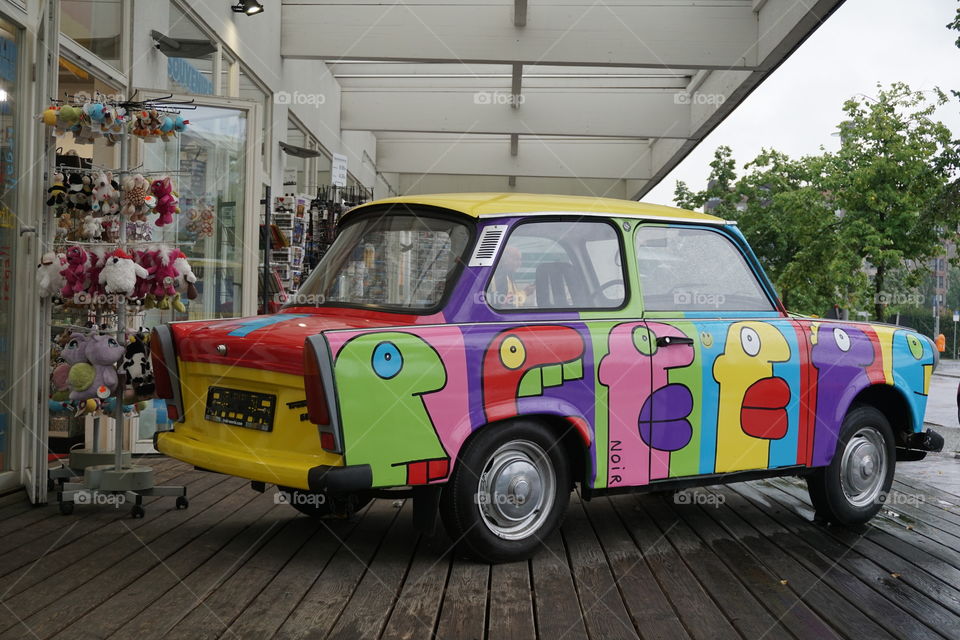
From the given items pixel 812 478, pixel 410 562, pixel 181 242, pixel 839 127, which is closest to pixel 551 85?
pixel 181 242

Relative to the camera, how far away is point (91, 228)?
5938mm

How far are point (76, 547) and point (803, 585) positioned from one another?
3329 millimetres

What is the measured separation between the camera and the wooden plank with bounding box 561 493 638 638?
12.2ft

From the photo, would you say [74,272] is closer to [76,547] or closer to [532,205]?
[76,547]

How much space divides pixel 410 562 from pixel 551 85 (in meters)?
12.7

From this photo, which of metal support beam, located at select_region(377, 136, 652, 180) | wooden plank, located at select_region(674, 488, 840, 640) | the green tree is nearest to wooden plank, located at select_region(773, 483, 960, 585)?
wooden plank, located at select_region(674, 488, 840, 640)

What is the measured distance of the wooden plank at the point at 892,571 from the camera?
4.08 metres

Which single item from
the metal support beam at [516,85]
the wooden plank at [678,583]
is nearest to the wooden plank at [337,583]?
the wooden plank at [678,583]

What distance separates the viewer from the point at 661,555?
4910mm

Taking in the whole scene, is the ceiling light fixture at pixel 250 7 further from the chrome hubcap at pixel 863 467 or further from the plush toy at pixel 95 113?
the chrome hubcap at pixel 863 467

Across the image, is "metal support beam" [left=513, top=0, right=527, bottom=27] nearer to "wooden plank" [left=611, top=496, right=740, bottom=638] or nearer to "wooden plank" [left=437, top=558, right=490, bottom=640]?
"wooden plank" [left=611, top=496, right=740, bottom=638]

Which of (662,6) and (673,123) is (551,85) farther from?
(662,6)

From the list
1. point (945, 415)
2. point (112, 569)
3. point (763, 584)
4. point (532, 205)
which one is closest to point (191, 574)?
point (112, 569)

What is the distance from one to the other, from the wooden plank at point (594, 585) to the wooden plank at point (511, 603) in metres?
0.21
